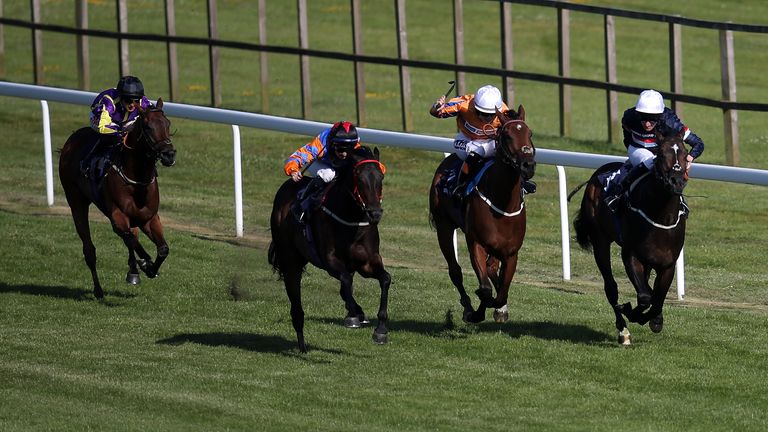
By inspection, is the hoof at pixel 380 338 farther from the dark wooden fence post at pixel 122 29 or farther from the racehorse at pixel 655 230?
the dark wooden fence post at pixel 122 29

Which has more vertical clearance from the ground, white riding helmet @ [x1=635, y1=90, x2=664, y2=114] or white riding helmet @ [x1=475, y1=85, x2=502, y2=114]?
white riding helmet @ [x1=475, y1=85, x2=502, y2=114]

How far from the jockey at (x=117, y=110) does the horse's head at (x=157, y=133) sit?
0.61 metres

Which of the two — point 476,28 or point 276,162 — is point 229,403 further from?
point 476,28

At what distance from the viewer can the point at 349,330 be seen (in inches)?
536

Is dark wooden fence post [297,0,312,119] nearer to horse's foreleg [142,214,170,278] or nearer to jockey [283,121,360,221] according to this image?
horse's foreleg [142,214,170,278]

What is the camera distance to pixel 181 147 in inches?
951

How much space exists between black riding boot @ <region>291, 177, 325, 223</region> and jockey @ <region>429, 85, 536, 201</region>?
1.41 m

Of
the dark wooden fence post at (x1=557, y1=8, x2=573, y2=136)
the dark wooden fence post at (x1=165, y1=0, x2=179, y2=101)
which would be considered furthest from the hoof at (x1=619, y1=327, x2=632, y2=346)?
the dark wooden fence post at (x1=165, y1=0, x2=179, y2=101)

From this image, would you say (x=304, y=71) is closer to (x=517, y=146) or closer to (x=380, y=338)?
(x=517, y=146)

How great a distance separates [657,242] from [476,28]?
23.3m

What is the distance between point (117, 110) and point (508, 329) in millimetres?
4648

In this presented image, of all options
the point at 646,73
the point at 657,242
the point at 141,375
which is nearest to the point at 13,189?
the point at 141,375

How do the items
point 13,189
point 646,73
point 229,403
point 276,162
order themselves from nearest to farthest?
point 229,403
point 13,189
point 276,162
point 646,73

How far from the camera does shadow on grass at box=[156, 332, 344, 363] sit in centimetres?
1290
